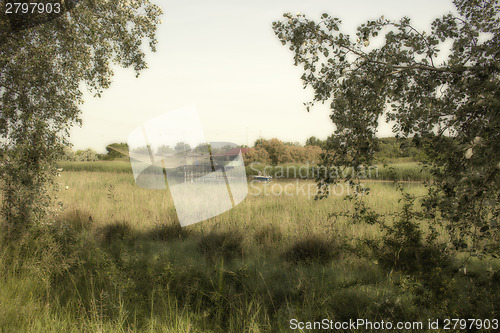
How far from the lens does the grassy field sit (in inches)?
142

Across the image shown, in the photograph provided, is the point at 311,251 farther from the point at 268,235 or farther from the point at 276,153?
the point at 276,153

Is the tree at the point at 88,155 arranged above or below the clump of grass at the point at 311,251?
above

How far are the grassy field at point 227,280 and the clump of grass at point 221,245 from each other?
0.02m

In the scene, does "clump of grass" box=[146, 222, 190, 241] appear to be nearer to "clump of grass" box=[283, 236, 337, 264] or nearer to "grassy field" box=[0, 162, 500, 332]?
"grassy field" box=[0, 162, 500, 332]

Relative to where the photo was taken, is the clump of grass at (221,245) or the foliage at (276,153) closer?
the clump of grass at (221,245)

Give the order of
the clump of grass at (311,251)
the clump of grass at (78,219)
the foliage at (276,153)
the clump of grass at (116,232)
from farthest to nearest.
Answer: the foliage at (276,153) < the clump of grass at (78,219) < the clump of grass at (116,232) < the clump of grass at (311,251)

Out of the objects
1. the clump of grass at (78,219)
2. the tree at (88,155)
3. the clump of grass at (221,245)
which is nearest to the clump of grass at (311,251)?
the clump of grass at (221,245)

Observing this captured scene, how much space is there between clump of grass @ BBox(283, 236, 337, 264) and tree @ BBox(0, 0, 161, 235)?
5.02 metres

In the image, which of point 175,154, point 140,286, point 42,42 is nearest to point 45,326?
point 140,286

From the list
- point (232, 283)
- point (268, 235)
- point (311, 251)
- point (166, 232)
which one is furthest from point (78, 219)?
point (311, 251)

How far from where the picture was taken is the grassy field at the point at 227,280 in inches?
142

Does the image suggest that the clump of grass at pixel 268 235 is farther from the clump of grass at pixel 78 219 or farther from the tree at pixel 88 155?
the tree at pixel 88 155

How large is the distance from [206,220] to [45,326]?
5.26 metres

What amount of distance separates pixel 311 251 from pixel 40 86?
260 inches
